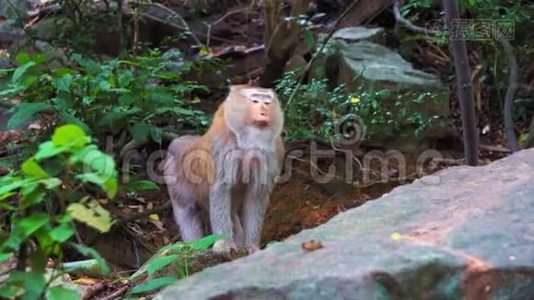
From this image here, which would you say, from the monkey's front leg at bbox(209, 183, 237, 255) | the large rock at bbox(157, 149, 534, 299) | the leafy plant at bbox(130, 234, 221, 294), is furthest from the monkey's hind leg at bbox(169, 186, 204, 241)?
the large rock at bbox(157, 149, 534, 299)

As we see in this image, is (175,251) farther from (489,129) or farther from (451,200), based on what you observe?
(489,129)

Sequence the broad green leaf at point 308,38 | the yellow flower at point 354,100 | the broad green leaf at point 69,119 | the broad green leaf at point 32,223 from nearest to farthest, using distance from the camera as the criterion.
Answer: the broad green leaf at point 32,223, the broad green leaf at point 69,119, the yellow flower at point 354,100, the broad green leaf at point 308,38

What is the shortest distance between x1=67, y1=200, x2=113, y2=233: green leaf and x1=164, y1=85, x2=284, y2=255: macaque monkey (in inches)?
93.1

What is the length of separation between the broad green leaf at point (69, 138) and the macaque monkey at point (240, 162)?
8.29 ft

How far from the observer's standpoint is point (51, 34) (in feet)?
28.8

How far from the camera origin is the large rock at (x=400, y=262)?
2.54 meters

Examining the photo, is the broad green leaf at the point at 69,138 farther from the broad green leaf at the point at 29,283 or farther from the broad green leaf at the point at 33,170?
the broad green leaf at the point at 29,283

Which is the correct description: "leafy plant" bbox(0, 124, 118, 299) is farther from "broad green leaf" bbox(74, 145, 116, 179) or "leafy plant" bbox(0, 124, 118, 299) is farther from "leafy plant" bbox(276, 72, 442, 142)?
"leafy plant" bbox(276, 72, 442, 142)

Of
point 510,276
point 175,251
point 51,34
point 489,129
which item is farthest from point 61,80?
point 489,129

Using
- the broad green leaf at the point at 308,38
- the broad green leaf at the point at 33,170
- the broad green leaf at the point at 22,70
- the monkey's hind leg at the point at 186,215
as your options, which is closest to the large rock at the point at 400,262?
the broad green leaf at the point at 33,170

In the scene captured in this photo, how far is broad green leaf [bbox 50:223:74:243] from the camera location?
2418 millimetres

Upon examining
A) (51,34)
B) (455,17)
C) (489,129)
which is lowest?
(489,129)

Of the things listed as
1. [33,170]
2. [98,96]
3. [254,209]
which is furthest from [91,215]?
[98,96]

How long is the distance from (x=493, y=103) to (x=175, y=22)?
3.85m
